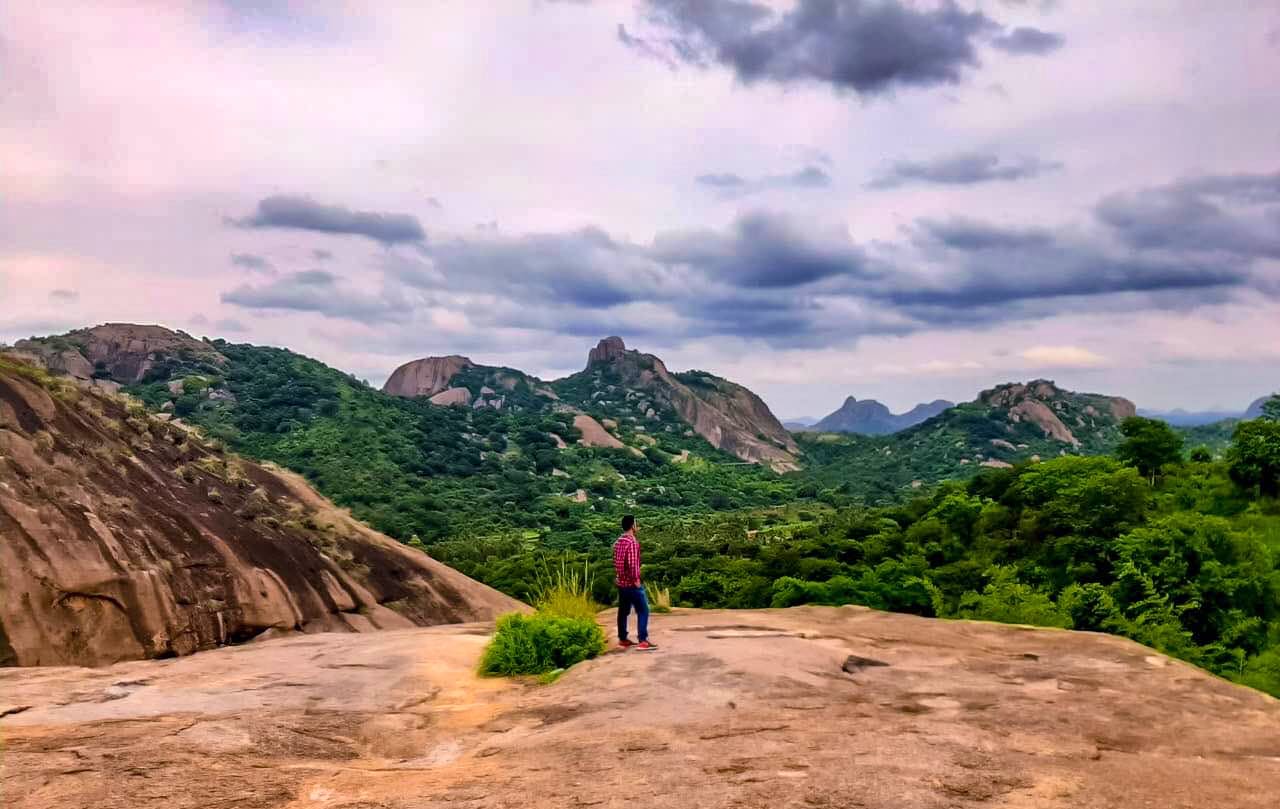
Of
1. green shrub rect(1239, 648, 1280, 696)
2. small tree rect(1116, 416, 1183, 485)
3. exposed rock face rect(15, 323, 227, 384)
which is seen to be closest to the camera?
green shrub rect(1239, 648, 1280, 696)

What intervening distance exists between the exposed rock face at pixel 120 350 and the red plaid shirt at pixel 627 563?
152309 millimetres

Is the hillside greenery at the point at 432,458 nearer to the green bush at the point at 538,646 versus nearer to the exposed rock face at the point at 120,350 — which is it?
the exposed rock face at the point at 120,350

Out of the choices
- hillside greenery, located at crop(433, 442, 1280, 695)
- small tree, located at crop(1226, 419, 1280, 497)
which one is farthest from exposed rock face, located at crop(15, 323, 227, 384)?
small tree, located at crop(1226, 419, 1280, 497)

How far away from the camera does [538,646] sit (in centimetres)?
1200

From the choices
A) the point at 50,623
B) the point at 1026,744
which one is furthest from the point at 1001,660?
the point at 50,623

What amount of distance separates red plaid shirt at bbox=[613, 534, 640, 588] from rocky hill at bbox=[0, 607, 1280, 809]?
1.23 m

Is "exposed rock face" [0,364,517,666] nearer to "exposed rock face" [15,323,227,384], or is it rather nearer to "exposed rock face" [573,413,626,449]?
"exposed rock face" [15,323,227,384]

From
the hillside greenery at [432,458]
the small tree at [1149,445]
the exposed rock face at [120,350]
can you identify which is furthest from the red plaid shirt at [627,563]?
the exposed rock face at [120,350]

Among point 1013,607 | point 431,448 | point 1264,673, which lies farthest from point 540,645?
point 431,448

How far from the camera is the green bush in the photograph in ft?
38.6

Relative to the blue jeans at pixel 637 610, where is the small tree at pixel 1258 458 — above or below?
above

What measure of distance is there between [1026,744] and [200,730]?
8305 millimetres

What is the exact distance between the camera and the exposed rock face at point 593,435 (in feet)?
582

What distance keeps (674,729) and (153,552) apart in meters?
13.1
